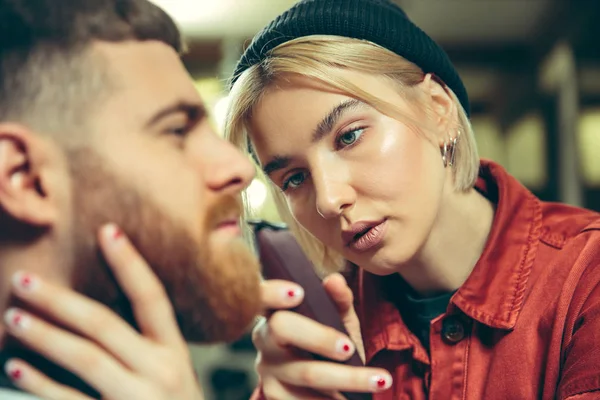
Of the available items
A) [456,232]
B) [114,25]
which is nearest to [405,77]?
[456,232]

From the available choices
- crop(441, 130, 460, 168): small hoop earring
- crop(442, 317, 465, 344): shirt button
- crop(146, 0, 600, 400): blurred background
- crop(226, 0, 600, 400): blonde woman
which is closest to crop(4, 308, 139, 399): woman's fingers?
crop(226, 0, 600, 400): blonde woman

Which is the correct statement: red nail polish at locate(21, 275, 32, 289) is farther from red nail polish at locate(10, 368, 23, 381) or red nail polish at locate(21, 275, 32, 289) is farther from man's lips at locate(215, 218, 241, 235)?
man's lips at locate(215, 218, 241, 235)

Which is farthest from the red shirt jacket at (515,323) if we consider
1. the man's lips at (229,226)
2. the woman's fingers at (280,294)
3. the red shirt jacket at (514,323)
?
the man's lips at (229,226)

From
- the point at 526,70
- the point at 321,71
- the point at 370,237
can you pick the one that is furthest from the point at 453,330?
Answer: the point at 526,70

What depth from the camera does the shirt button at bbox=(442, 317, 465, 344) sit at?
91 cm

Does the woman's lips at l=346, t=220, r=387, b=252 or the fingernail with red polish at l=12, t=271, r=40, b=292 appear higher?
the fingernail with red polish at l=12, t=271, r=40, b=292

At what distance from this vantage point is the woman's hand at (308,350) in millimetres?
692

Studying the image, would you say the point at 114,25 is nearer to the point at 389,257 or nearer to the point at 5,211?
the point at 5,211

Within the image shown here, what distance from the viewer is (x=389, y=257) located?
0.90 metres

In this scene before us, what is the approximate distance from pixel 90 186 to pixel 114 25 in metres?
0.17

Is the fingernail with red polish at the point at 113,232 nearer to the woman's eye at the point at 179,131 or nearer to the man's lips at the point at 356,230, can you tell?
the woman's eye at the point at 179,131

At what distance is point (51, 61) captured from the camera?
1.80 ft

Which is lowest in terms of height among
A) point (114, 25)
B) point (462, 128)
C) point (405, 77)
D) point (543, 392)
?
point (543, 392)

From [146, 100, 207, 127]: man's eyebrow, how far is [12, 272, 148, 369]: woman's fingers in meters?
0.18
